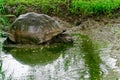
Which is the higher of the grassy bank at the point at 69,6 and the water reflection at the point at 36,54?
the water reflection at the point at 36,54

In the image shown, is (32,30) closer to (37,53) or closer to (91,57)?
(37,53)

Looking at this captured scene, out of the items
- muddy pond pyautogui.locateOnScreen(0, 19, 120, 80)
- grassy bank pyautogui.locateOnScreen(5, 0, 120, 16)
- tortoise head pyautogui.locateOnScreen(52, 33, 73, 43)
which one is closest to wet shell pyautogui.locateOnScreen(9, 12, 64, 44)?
tortoise head pyautogui.locateOnScreen(52, 33, 73, 43)

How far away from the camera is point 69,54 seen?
26.7 ft

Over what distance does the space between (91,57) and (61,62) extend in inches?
25.5

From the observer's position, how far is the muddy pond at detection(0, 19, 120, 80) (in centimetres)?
662

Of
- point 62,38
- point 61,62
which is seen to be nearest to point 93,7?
point 62,38

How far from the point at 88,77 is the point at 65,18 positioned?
528 centimetres

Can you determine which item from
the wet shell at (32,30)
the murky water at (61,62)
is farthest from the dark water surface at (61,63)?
the wet shell at (32,30)

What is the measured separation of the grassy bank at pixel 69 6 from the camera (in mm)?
11641

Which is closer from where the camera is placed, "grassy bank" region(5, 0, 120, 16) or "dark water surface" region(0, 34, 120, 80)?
"dark water surface" region(0, 34, 120, 80)

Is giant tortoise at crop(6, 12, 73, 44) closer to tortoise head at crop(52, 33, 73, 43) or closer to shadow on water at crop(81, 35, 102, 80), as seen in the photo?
tortoise head at crop(52, 33, 73, 43)

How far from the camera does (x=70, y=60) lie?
765cm

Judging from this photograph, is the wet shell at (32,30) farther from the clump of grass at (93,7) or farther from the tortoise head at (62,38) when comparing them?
the clump of grass at (93,7)

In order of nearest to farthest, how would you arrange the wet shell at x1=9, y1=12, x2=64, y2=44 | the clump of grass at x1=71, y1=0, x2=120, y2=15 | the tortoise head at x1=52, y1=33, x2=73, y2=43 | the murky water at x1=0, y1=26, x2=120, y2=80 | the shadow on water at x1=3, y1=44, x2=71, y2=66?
the murky water at x1=0, y1=26, x2=120, y2=80, the shadow on water at x1=3, y1=44, x2=71, y2=66, the wet shell at x1=9, y1=12, x2=64, y2=44, the tortoise head at x1=52, y1=33, x2=73, y2=43, the clump of grass at x1=71, y1=0, x2=120, y2=15
